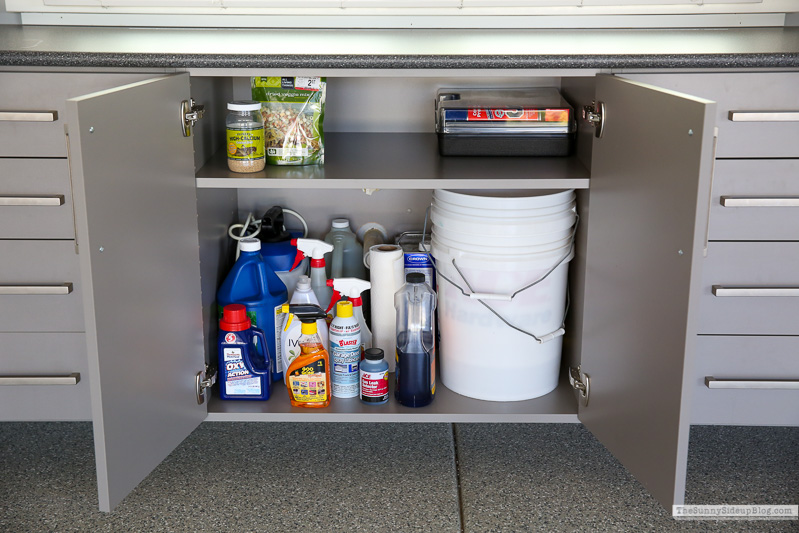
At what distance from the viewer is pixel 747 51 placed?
1.52m

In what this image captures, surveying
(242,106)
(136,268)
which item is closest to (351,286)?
(242,106)

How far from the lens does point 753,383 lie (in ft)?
5.49

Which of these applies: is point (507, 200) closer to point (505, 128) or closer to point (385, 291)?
point (505, 128)

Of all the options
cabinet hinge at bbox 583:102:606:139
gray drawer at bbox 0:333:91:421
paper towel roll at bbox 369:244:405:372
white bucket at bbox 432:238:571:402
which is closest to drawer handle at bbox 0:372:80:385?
gray drawer at bbox 0:333:91:421

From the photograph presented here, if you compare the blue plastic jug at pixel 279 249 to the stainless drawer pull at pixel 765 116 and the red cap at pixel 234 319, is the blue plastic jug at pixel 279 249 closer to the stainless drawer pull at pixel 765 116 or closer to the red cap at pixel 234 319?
the red cap at pixel 234 319

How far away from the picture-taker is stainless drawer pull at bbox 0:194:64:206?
5.09 feet

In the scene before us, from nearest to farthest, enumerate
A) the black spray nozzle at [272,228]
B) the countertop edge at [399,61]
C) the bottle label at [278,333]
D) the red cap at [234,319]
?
1. the countertop edge at [399,61]
2. the red cap at [234,319]
3. the bottle label at [278,333]
4. the black spray nozzle at [272,228]

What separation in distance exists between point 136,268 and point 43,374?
53 cm

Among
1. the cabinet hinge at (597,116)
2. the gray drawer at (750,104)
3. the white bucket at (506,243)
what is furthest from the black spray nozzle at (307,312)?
the gray drawer at (750,104)

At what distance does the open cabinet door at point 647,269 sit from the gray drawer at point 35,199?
40.0 inches

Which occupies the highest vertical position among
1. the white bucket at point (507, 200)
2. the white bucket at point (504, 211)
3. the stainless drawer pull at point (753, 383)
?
the white bucket at point (507, 200)

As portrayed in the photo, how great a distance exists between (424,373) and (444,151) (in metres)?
0.48

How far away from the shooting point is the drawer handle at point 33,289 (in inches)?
63.7

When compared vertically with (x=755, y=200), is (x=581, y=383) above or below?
below
